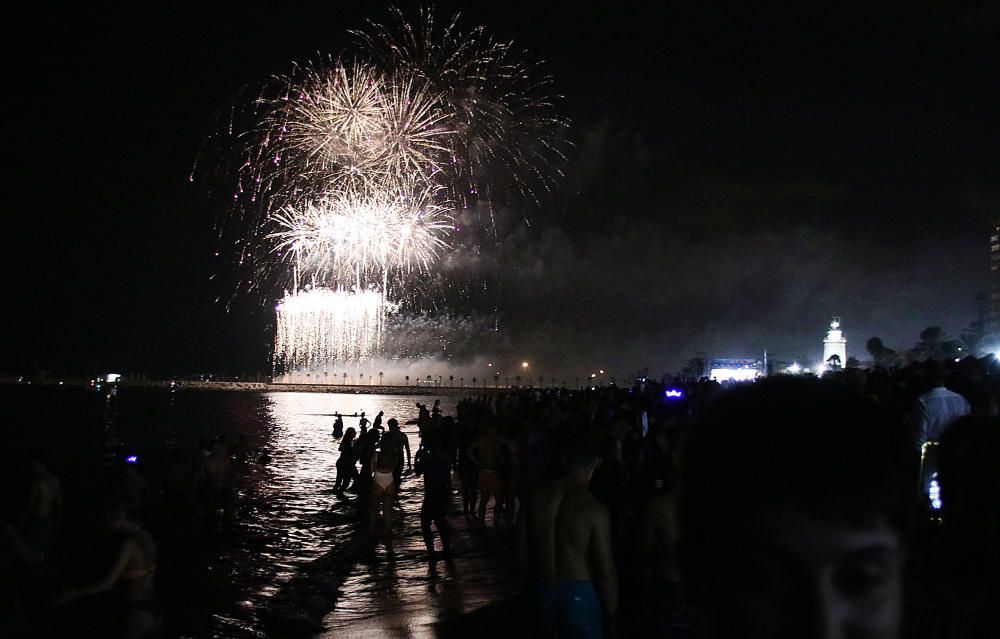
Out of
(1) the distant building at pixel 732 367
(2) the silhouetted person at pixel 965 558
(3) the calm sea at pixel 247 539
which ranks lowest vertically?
(3) the calm sea at pixel 247 539

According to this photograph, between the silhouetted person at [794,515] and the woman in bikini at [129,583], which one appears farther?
the woman in bikini at [129,583]

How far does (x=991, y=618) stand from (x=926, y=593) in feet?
0.49

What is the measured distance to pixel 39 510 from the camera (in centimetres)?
956

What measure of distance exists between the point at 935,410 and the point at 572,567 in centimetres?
385

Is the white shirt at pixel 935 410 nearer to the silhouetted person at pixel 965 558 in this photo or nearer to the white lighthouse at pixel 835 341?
the silhouetted person at pixel 965 558

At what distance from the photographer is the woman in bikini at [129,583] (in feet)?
18.7

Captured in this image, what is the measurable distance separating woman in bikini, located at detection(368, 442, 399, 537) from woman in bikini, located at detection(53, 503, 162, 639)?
7721 millimetres

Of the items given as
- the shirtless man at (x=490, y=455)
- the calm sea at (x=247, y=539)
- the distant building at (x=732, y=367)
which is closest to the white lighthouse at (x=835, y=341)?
the distant building at (x=732, y=367)

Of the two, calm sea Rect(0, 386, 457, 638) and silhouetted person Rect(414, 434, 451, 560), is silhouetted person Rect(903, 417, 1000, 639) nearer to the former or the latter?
calm sea Rect(0, 386, 457, 638)

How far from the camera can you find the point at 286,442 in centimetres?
4906

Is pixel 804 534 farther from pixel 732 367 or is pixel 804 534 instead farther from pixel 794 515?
pixel 732 367

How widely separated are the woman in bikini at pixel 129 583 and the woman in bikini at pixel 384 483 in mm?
7721

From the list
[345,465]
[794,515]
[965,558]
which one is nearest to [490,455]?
[345,465]

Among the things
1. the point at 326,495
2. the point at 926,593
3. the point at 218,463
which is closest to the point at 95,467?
the point at 326,495
